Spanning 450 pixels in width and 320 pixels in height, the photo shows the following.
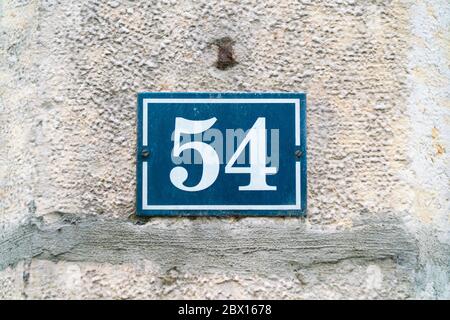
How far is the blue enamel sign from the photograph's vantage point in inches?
42.9

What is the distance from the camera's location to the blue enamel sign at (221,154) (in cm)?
109

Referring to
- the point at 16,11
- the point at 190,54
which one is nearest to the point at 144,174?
the point at 190,54

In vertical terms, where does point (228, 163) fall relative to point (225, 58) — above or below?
below

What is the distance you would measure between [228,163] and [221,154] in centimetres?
2

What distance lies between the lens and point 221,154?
1.09 meters

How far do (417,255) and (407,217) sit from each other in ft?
0.19

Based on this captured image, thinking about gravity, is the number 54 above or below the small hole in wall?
below

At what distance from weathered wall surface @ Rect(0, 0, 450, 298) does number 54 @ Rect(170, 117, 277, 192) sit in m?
0.06

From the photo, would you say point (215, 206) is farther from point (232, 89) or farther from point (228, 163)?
point (232, 89)

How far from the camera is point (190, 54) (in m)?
1.11

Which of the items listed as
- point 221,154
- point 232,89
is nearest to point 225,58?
point 232,89

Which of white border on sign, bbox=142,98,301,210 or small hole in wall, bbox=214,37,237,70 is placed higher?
small hole in wall, bbox=214,37,237,70

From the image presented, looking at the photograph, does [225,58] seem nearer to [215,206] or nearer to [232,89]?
[232,89]

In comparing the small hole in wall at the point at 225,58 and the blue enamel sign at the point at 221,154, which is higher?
the small hole in wall at the point at 225,58
